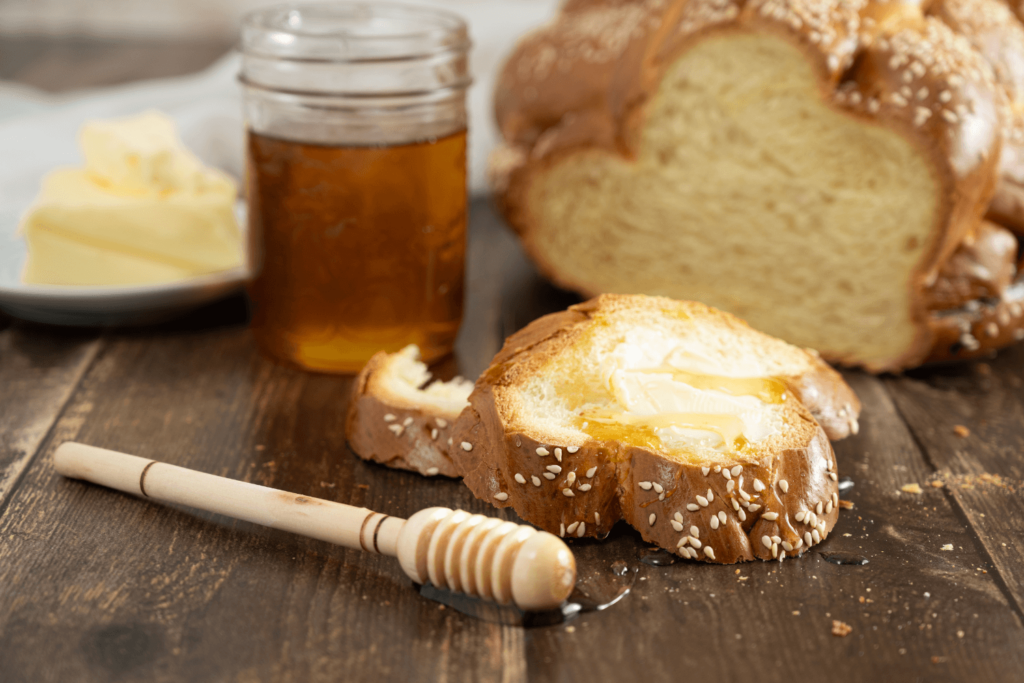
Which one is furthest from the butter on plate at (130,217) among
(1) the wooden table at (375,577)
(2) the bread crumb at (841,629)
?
(2) the bread crumb at (841,629)

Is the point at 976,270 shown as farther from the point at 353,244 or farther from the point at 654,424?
the point at 353,244

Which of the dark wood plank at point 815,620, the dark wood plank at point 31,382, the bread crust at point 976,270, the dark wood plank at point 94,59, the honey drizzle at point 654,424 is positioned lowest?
the dark wood plank at point 94,59

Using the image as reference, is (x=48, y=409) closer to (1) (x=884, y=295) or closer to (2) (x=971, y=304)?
(1) (x=884, y=295)

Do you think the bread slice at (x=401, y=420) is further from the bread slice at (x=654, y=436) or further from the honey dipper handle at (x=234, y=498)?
the honey dipper handle at (x=234, y=498)

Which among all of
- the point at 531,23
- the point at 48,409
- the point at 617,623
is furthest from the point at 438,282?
the point at 531,23

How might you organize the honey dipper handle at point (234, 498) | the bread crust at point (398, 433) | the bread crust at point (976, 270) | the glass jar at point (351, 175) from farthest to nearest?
1. the bread crust at point (976, 270)
2. the glass jar at point (351, 175)
3. the bread crust at point (398, 433)
4. the honey dipper handle at point (234, 498)

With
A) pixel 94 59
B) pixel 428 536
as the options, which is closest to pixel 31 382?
pixel 428 536
